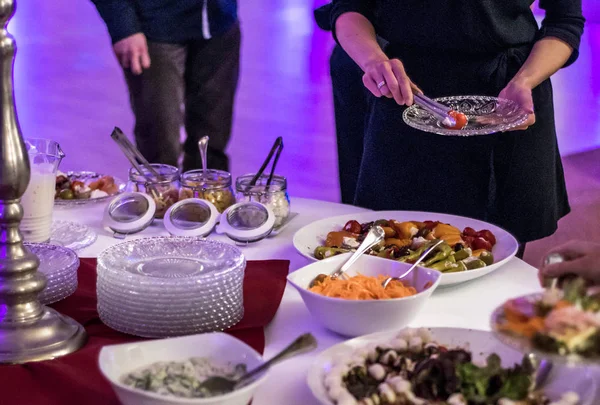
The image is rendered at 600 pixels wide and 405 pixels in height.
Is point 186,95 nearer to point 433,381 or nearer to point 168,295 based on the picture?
point 168,295

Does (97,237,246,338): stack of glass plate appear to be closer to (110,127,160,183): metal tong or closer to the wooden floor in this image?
(110,127,160,183): metal tong

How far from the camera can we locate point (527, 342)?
30.9 inches

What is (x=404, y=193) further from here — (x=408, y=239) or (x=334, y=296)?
(x=334, y=296)

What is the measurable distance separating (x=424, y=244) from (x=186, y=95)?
2.40 m

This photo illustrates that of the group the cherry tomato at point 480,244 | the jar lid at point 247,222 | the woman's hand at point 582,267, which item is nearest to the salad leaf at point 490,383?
the woman's hand at point 582,267

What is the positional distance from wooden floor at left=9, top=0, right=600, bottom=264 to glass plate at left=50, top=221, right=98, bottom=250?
8.38 ft

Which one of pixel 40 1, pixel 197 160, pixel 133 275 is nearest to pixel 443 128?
pixel 133 275

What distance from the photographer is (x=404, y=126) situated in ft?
7.36

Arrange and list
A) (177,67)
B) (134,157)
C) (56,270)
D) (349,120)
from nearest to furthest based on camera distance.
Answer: (56,270), (134,157), (349,120), (177,67)

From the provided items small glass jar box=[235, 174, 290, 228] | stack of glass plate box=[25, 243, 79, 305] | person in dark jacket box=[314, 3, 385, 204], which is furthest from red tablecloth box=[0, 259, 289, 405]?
person in dark jacket box=[314, 3, 385, 204]

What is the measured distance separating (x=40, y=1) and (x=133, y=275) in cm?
821

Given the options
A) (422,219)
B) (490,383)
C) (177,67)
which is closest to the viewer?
(490,383)

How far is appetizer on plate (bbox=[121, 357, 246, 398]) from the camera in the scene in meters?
0.89

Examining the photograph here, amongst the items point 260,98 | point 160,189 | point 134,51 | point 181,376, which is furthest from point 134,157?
point 260,98
